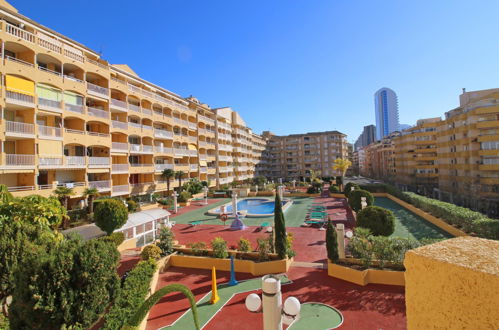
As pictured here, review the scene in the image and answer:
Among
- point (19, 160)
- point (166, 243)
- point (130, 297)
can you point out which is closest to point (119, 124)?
point (19, 160)

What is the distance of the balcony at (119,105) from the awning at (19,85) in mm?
10247

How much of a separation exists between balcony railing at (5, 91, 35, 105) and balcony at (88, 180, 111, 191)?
33.6 feet

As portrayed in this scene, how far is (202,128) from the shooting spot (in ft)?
196

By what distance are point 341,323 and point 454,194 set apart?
4873cm

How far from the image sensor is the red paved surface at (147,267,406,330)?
10.4m

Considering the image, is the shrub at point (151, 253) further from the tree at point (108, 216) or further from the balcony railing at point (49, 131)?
the balcony railing at point (49, 131)

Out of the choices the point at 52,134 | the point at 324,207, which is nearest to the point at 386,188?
the point at 324,207

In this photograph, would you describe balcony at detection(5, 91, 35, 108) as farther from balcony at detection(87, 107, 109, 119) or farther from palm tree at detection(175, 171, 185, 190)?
palm tree at detection(175, 171, 185, 190)

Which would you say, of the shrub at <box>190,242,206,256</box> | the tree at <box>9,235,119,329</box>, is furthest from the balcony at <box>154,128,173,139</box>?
the tree at <box>9,235,119,329</box>

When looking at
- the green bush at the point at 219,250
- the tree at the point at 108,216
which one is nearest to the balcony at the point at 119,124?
the tree at the point at 108,216

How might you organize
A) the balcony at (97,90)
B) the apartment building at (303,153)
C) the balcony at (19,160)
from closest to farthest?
the balcony at (19,160) < the balcony at (97,90) < the apartment building at (303,153)

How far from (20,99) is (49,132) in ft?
12.2

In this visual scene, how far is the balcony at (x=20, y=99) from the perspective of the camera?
23.4 meters

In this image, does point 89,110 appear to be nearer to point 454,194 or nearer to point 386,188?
point 386,188
